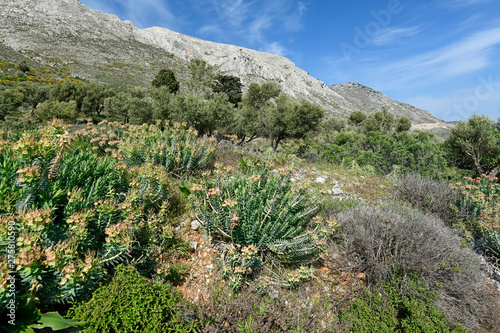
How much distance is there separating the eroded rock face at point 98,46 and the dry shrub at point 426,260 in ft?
167

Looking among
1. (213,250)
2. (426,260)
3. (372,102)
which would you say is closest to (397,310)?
(426,260)

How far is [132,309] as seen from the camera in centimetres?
174

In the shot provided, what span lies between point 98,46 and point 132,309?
251ft

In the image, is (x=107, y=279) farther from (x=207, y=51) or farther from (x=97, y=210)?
(x=207, y=51)

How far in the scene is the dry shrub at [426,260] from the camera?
251 cm

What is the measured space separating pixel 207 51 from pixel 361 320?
11373cm

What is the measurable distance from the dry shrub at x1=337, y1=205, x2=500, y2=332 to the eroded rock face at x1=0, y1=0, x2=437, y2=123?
5076cm

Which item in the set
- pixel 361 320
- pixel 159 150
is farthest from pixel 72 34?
pixel 361 320

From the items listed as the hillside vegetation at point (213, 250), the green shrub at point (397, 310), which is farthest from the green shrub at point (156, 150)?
the green shrub at point (397, 310)

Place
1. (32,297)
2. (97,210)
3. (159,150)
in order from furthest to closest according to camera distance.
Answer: (159,150), (97,210), (32,297)

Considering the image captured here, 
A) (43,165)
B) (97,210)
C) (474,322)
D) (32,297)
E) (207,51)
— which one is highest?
(207,51)

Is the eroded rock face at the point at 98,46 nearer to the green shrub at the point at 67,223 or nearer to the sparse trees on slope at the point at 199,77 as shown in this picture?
the sparse trees on slope at the point at 199,77

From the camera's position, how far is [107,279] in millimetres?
2010

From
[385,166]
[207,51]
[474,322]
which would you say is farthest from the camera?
[207,51]
